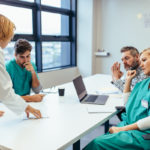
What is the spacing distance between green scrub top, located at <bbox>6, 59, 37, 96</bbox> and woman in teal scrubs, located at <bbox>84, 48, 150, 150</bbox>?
1.13m

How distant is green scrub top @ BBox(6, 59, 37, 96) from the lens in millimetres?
2184

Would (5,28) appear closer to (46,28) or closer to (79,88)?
(79,88)

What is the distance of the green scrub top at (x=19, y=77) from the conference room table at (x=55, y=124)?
310 millimetres

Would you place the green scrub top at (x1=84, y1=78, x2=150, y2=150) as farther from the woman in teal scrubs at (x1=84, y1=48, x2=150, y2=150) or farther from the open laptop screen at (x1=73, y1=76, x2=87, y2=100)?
the open laptop screen at (x1=73, y1=76, x2=87, y2=100)

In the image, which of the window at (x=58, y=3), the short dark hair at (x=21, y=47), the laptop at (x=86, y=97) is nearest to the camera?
the laptop at (x=86, y=97)

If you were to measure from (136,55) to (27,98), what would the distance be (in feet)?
4.09

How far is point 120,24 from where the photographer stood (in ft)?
14.1

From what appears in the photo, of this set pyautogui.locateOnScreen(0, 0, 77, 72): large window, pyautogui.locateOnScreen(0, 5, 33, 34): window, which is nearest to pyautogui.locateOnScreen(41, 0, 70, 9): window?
pyautogui.locateOnScreen(0, 0, 77, 72): large window

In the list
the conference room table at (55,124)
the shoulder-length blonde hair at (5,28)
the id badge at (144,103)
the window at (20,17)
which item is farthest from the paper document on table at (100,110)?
the window at (20,17)

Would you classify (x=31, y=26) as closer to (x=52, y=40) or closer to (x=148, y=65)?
(x=52, y=40)

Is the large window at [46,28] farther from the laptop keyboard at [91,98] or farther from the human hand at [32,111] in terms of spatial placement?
the human hand at [32,111]

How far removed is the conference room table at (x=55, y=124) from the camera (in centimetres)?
113

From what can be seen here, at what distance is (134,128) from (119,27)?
3.27 metres

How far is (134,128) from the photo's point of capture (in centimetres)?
141
